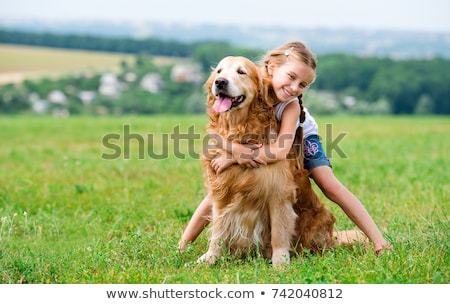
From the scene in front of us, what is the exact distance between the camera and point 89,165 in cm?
1012

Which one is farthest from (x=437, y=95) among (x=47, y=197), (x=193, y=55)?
(x=47, y=197)

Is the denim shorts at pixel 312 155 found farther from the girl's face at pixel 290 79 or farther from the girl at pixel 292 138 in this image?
the girl's face at pixel 290 79

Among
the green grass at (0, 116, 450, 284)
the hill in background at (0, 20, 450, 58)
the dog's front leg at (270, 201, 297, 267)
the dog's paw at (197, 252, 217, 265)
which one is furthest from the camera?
the hill in background at (0, 20, 450, 58)

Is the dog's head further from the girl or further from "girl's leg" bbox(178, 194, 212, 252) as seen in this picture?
"girl's leg" bbox(178, 194, 212, 252)

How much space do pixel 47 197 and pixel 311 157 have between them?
13.1 feet

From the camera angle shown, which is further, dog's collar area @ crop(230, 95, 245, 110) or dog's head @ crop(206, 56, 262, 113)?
dog's collar area @ crop(230, 95, 245, 110)

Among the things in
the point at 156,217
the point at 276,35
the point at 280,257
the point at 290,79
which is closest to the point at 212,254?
the point at 280,257

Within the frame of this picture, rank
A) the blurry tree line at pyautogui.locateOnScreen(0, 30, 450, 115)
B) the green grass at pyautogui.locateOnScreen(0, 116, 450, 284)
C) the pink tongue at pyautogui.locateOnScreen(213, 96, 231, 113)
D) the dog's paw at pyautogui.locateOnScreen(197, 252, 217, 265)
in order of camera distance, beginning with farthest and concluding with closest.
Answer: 1. the blurry tree line at pyautogui.locateOnScreen(0, 30, 450, 115)
2. the dog's paw at pyautogui.locateOnScreen(197, 252, 217, 265)
3. the pink tongue at pyautogui.locateOnScreen(213, 96, 231, 113)
4. the green grass at pyautogui.locateOnScreen(0, 116, 450, 284)

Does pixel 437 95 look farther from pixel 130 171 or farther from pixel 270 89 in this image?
pixel 270 89

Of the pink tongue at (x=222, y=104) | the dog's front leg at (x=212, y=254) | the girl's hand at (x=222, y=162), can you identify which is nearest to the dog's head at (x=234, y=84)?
the pink tongue at (x=222, y=104)

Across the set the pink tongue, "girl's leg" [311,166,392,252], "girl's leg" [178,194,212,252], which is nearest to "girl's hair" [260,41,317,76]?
the pink tongue

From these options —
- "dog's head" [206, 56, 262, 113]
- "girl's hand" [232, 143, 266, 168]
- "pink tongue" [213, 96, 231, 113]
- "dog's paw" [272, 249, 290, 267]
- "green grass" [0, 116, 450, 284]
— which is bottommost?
"green grass" [0, 116, 450, 284]

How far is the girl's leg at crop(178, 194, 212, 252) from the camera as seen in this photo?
5.66m

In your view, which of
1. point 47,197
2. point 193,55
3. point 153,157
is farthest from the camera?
point 193,55
